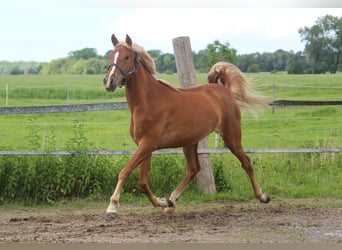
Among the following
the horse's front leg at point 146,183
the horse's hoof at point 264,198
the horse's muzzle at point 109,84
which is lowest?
the horse's hoof at point 264,198

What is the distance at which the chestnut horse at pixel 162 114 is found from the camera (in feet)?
18.7

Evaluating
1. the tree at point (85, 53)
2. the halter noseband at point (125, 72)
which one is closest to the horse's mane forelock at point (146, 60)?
the halter noseband at point (125, 72)

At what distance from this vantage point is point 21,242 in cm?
475

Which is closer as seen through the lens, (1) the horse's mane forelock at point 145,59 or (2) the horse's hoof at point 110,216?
(2) the horse's hoof at point 110,216

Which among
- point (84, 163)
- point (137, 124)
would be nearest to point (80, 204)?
point (84, 163)

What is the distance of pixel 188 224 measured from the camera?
5641 millimetres

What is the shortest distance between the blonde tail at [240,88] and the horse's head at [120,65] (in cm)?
177

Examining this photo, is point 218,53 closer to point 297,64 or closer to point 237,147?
point 297,64

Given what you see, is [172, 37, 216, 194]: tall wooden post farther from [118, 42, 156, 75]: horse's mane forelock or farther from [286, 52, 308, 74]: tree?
[286, 52, 308, 74]: tree

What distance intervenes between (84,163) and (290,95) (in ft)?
41.3

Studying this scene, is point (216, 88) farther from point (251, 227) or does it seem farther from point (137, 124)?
point (251, 227)

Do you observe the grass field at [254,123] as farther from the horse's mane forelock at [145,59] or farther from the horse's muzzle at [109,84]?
the horse's muzzle at [109,84]

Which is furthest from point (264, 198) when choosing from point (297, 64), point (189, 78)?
point (297, 64)

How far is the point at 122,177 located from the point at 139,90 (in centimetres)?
101
